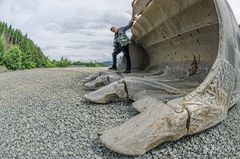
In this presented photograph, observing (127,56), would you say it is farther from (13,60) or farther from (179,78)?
(13,60)

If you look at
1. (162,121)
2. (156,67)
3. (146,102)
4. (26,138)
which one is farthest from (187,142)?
(156,67)

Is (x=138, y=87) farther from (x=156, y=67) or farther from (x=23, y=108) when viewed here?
(x=156, y=67)

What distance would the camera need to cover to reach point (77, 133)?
120 inches

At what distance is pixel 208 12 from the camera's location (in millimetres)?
4109

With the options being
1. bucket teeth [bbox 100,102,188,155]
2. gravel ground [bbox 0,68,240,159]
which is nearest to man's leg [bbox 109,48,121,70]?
gravel ground [bbox 0,68,240,159]

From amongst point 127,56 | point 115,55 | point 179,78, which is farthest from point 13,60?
point 179,78

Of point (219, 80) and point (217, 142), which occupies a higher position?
point (219, 80)

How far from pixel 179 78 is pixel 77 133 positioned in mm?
2204

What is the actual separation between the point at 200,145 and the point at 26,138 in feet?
4.72

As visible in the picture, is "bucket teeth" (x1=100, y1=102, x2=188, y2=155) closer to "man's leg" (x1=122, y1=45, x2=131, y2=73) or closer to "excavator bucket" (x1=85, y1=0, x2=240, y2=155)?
"excavator bucket" (x1=85, y1=0, x2=240, y2=155)

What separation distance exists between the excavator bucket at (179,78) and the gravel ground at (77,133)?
92mm

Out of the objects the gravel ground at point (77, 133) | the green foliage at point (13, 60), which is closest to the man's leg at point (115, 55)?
the gravel ground at point (77, 133)

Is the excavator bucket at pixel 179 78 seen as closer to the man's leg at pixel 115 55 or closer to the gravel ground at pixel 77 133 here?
the gravel ground at pixel 77 133

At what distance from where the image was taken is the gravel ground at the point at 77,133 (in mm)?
2627
